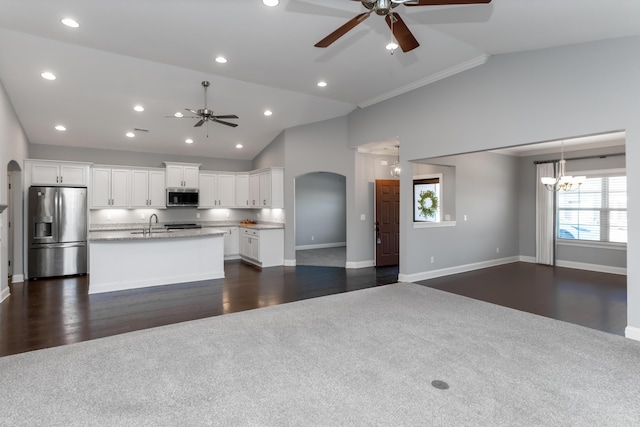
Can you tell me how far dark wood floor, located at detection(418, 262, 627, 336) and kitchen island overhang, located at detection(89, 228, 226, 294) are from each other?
159 inches

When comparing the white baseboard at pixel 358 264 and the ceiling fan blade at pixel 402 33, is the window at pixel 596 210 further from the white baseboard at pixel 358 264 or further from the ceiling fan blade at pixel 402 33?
the ceiling fan blade at pixel 402 33

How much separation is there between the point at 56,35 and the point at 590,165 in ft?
32.4

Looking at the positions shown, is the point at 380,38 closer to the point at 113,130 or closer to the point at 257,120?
the point at 257,120

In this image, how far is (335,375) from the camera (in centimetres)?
274

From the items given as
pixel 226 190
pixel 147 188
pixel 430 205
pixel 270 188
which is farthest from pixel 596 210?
pixel 147 188

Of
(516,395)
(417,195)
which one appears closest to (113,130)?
(417,195)

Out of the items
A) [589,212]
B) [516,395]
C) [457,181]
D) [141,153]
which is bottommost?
[516,395]

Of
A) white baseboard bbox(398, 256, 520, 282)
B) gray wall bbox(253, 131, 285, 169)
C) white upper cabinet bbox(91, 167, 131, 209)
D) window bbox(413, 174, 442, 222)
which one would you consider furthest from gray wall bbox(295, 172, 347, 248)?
white upper cabinet bbox(91, 167, 131, 209)

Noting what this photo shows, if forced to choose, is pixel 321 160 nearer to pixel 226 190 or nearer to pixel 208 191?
pixel 226 190

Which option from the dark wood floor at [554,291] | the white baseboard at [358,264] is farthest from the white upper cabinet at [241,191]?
the dark wood floor at [554,291]

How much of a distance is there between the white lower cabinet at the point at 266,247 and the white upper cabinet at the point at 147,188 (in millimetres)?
2403

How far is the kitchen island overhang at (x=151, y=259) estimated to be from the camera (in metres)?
5.38

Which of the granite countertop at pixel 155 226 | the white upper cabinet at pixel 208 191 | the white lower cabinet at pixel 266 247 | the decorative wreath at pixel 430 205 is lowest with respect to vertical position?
the white lower cabinet at pixel 266 247

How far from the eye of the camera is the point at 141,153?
8305mm
